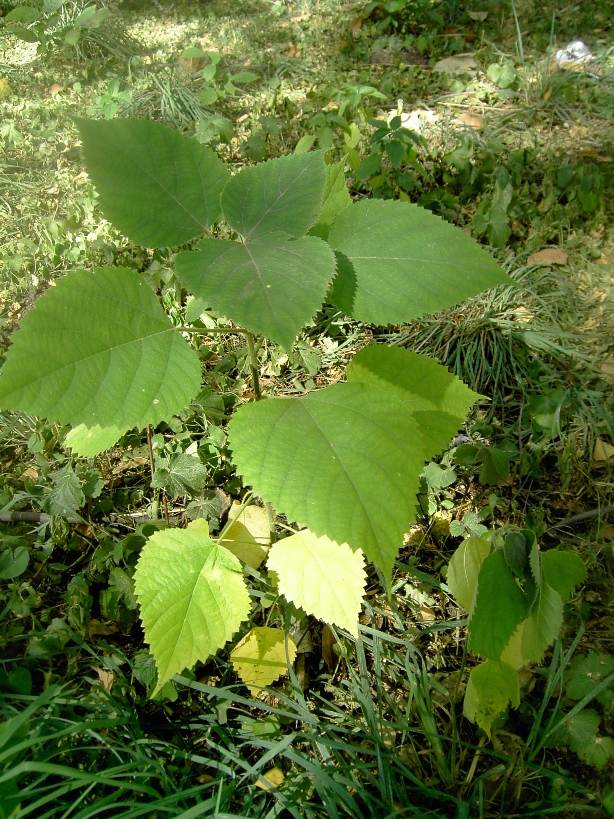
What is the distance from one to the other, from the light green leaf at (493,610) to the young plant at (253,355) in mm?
247

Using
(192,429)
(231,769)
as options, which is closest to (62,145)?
(192,429)

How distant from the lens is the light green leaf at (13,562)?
1.56m

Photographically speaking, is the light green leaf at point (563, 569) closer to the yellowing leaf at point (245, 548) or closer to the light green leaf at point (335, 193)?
the yellowing leaf at point (245, 548)

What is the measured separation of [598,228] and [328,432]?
7.27ft

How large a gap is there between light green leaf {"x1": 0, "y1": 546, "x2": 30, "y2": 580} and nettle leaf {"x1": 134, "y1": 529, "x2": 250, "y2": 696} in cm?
52

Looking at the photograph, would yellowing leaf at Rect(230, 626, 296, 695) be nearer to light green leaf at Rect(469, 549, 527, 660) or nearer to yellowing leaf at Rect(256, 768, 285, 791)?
yellowing leaf at Rect(256, 768, 285, 791)

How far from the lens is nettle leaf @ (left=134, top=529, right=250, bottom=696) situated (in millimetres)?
1175

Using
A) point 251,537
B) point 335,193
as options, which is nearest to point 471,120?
point 335,193

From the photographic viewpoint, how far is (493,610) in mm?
1185

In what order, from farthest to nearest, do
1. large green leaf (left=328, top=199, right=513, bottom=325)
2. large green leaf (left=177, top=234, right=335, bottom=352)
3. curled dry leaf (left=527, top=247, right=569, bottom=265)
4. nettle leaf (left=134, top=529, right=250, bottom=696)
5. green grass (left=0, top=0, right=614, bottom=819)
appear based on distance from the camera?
curled dry leaf (left=527, top=247, right=569, bottom=265)
green grass (left=0, top=0, right=614, bottom=819)
nettle leaf (left=134, top=529, right=250, bottom=696)
large green leaf (left=328, top=199, right=513, bottom=325)
large green leaf (left=177, top=234, right=335, bottom=352)

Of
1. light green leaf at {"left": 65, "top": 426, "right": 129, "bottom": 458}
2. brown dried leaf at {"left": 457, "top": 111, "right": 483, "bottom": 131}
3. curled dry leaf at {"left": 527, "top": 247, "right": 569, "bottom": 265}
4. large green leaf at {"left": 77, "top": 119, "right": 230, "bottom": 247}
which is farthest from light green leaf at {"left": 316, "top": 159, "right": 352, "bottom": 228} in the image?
brown dried leaf at {"left": 457, "top": 111, "right": 483, "bottom": 131}

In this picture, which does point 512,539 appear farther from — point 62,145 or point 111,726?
point 62,145

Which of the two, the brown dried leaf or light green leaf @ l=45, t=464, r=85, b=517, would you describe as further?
the brown dried leaf

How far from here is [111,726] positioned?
1209mm
